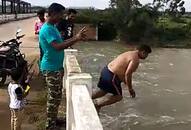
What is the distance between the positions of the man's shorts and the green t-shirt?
1.21 metres

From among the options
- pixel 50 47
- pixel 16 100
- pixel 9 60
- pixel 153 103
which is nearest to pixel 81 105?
pixel 50 47

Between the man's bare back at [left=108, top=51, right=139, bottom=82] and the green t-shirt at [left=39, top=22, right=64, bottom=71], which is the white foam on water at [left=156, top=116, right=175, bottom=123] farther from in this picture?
the green t-shirt at [left=39, top=22, right=64, bottom=71]

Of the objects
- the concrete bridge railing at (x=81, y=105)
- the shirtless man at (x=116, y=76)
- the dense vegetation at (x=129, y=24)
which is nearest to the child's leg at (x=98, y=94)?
A: the shirtless man at (x=116, y=76)

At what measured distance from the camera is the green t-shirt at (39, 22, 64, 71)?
19.1 feet

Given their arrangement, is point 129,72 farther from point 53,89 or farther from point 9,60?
point 9,60

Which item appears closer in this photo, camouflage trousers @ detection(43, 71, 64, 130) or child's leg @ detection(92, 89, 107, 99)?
camouflage trousers @ detection(43, 71, 64, 130)

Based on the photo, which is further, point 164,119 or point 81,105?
point 164,119

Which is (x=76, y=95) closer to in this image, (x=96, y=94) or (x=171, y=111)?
(x=96, y=94)

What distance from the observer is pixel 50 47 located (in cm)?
596

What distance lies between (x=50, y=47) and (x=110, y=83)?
1.50m

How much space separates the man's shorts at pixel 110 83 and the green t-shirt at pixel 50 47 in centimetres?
121

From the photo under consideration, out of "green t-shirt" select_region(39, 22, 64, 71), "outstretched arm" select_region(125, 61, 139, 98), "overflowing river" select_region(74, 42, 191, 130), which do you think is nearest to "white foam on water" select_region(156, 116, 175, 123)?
"overflowing river" select_region(74, 42, 191, 130)

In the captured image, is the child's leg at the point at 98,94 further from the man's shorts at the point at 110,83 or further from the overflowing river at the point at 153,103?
the overflowing river at the point at 153,103

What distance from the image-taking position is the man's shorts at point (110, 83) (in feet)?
23.4
